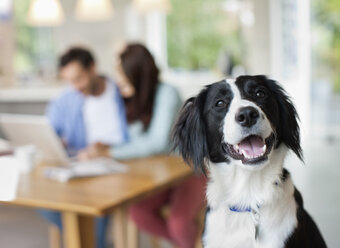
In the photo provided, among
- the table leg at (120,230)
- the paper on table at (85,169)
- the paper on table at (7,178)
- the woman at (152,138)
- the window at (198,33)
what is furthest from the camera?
the window at (198,33)

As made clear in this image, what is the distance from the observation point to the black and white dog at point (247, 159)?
91cm

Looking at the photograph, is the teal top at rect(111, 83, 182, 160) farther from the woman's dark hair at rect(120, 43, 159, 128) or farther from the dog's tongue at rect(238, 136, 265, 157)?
the dog's tongue at rect(238, 136, 265, 157)

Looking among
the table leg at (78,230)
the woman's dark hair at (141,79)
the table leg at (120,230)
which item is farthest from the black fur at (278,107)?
the woman's dark hair at (141,79)

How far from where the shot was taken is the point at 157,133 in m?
2.46

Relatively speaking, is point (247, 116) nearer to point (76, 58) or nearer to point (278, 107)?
point (278, 107)

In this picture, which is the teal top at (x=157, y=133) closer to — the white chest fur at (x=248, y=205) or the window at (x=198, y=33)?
the white chest fur at (x=248, y=205)

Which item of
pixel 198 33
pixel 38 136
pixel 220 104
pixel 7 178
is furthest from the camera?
pixel 198 33

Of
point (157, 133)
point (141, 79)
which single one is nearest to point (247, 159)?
point (157, 133)

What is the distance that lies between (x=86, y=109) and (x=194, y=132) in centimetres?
176

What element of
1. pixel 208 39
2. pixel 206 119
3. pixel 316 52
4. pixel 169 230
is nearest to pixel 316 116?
pixel 316 52

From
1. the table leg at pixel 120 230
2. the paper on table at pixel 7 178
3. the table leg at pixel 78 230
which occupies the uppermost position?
the paper on table at pixel 7 178

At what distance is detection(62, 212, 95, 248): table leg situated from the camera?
5.93ft

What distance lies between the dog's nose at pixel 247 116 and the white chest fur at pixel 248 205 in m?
0.10

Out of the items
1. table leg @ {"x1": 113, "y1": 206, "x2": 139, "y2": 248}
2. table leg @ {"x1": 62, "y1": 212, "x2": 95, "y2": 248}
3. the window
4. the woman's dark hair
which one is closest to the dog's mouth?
table leg @ {"x1": 62, "y1": 212, "x2": 95, "y2": 248}
